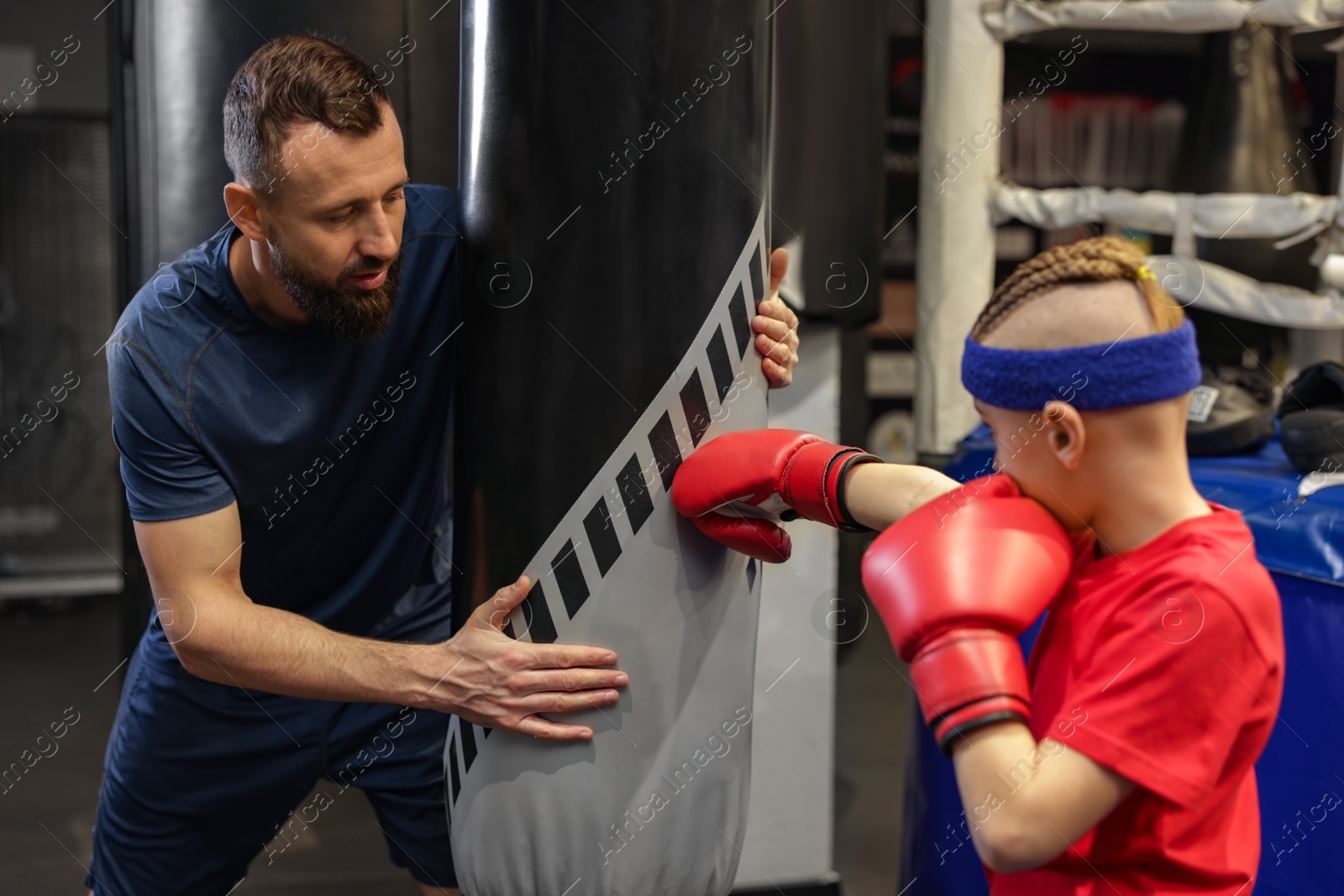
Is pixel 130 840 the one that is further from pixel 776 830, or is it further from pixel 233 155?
pixel 776 830

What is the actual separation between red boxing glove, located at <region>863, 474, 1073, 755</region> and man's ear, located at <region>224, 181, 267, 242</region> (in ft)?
2.65

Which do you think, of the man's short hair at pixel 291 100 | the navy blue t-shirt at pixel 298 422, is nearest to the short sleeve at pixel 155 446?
the navy blue t-shirt at pixel 298 422

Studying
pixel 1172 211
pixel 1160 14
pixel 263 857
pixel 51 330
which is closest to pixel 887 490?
pixel 1172 211

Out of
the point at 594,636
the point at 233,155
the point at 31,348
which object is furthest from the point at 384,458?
the point at 31,348

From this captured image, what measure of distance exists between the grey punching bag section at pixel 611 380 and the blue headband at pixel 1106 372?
34 cm

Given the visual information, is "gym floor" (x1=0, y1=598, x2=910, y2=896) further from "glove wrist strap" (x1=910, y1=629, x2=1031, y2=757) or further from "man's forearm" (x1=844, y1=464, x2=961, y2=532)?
"glove wrist strap" (x1=910, y1=629, x2=1031, y2=757)

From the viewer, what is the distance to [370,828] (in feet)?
8.61

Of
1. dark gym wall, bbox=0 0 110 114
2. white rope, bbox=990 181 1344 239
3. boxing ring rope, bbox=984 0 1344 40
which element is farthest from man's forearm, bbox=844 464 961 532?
dark gym wall, bbox=0 0 110 114

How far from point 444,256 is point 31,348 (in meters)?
3.58

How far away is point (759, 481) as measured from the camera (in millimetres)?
956

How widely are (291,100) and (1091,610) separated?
93 cm

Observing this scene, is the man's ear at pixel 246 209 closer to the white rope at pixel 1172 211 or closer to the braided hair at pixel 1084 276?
the braided hair at pixel 1084 276

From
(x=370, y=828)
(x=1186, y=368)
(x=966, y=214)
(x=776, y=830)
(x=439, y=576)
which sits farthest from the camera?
(x=370, y=828)

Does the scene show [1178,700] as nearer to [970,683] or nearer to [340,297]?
[970,683]
